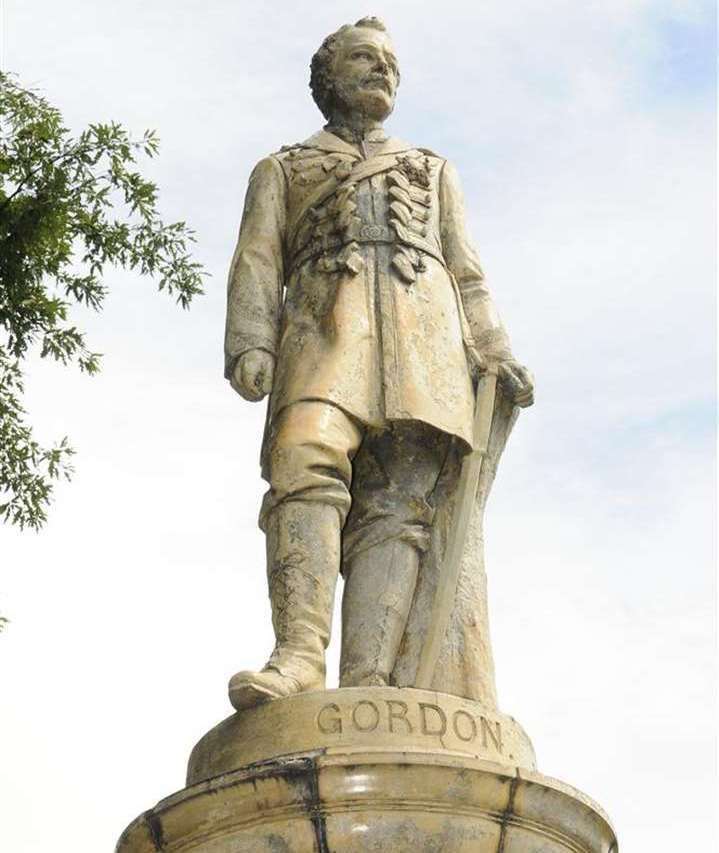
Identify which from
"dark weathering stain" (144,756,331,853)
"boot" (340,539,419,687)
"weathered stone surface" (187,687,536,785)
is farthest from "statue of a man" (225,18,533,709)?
"dark weathering stain" (144,756,331,853)

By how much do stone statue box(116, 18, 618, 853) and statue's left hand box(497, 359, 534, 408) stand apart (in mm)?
10

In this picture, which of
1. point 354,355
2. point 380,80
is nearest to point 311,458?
point 354,355

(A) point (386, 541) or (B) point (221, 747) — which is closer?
(B) point (221, 747)

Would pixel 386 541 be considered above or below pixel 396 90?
below

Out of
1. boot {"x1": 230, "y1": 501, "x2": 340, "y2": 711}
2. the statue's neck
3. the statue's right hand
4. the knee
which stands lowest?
boot {"x1": 230, "y1": 501, "x2": 340, "y2": 711}

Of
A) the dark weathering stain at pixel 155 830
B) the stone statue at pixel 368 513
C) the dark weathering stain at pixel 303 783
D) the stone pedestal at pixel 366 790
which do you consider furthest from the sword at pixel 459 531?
the dark weathering stain at pixel 155 830

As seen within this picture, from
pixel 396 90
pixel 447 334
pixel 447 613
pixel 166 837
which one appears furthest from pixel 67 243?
pixel 166 837

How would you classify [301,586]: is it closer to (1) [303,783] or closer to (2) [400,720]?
(2) [400,720]

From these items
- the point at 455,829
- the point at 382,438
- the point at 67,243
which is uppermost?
the point at 67,243

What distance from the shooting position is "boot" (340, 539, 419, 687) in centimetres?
861

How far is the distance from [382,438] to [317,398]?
382 millimetres

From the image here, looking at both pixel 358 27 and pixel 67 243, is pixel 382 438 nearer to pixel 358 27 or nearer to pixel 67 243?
pixel 358 27

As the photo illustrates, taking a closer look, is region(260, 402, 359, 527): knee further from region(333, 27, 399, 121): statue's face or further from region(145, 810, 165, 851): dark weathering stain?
region(333, 27, 399, 121): statue's face

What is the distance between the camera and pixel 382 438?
8930 mm
